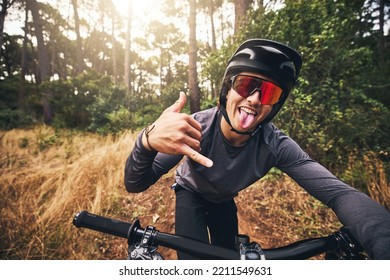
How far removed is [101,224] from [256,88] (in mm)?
1118

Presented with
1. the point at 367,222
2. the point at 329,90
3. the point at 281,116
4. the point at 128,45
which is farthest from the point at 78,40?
the point at 367,222

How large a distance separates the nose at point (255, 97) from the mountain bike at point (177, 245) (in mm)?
766

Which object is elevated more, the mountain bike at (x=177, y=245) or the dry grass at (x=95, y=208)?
the mountain bike at (x=177, y=245)

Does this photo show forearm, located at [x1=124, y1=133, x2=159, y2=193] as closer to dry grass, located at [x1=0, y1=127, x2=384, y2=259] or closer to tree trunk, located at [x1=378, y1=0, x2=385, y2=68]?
dry grass, located at [x1=0, y1=127, x2=384, y2=259]

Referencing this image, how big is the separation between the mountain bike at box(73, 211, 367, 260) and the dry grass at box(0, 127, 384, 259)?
194cm

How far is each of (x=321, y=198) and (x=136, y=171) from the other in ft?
3.54

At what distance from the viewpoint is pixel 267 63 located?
125 cm

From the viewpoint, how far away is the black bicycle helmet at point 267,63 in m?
1.25

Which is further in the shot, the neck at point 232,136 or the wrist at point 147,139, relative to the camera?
the neck at point 232,136

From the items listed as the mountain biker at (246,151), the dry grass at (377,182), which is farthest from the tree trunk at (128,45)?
the dry grass at (377,182)

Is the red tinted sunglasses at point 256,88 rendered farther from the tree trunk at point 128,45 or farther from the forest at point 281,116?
the tree trunk at point 128,45

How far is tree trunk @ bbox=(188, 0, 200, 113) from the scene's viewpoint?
610 cm

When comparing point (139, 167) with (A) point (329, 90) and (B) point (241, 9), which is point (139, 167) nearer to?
(A) point (329, 90)
